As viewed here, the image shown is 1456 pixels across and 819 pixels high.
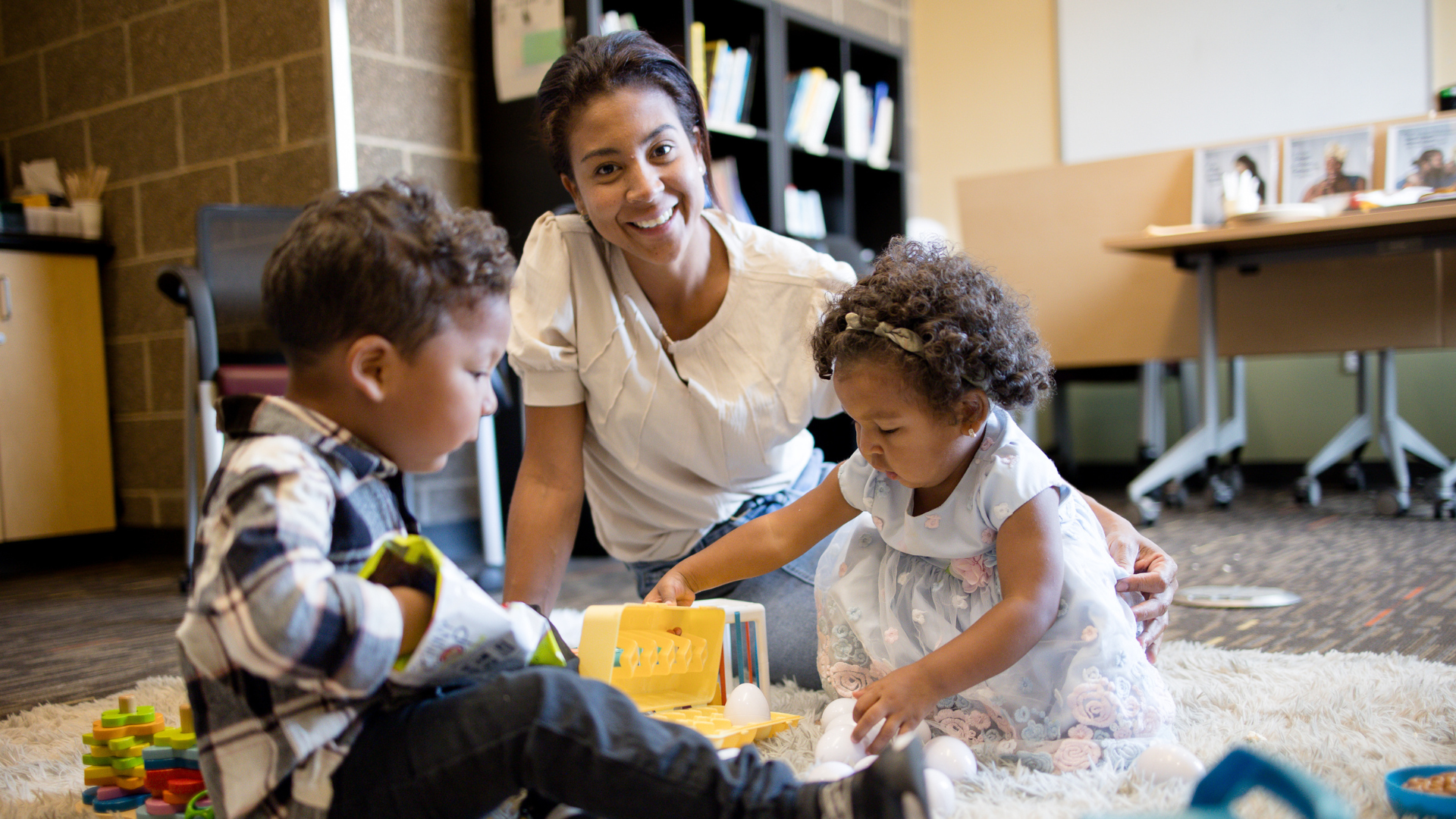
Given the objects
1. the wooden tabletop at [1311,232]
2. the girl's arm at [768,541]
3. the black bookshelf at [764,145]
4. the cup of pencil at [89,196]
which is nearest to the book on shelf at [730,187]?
the black bookshelf at [764,145]

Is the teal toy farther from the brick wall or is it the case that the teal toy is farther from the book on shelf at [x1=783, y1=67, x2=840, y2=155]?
the book on shelf at [x1=783, y1=67, x2=840, y2=155]

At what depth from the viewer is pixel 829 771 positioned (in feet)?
3.08

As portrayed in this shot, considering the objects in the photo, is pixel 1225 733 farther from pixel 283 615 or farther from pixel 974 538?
pixel 283 615

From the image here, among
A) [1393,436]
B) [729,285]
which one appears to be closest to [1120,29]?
[1393,436]

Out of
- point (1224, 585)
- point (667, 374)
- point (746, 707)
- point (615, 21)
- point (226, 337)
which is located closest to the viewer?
point (746, 707)

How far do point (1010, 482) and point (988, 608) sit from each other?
0.16 meters

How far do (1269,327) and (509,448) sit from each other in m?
2.44

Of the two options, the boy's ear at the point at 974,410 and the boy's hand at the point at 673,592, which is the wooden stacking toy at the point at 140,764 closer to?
the boy's hand at the point at 673,592

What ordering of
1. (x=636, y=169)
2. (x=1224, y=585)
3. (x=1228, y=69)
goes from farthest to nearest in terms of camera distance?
(x=1228, y=69) < (x=1224, y=585) < (x=636, y=169)

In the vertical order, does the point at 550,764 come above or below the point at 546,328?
below

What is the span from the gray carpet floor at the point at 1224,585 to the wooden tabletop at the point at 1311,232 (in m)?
0.80

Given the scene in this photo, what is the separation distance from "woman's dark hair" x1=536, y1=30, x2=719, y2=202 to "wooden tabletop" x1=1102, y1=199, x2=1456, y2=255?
2.00 m

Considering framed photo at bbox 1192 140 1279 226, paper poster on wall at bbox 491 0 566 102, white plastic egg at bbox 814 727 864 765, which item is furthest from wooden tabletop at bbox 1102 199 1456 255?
white plastic egg at bbox 814 727 864 765

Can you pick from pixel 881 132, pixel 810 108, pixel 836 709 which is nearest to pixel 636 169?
pixel 836 709
